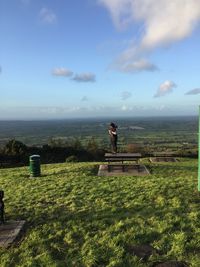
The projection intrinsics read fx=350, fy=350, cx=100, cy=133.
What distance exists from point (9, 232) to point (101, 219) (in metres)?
1.92

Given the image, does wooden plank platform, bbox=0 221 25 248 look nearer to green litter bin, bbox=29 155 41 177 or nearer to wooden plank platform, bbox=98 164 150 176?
green litter bin, bbox=29 155 41 177

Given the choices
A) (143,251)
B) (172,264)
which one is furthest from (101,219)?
(172,264)

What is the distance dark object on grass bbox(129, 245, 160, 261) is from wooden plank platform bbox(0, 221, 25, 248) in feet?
7.44

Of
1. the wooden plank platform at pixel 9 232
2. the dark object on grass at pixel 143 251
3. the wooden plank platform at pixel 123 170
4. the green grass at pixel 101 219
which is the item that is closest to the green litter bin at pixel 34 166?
the green grass at pixel 101 219

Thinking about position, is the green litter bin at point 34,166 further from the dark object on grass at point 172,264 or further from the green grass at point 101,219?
the dark object on grass at point 172,264

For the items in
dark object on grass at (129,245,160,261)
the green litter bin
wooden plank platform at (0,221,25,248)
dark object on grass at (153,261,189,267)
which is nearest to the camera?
dark object on grass at (153,261,189,267)

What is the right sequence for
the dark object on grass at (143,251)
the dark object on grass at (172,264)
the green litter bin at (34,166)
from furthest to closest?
the green litter bin at (34,166) < the dark object on grass at (143,251) < the dark object on grass at (172,264)

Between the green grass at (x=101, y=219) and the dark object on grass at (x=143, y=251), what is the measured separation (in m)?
0.11

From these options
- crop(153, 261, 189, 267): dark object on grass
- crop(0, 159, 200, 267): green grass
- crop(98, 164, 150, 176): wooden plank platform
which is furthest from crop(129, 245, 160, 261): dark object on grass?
crop(98, 164, 150, 176): wooden plank platform

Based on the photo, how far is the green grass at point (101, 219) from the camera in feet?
19.0

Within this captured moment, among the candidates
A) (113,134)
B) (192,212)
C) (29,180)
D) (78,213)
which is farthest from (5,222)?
(113,134)

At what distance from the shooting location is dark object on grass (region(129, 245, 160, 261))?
18.7 ft

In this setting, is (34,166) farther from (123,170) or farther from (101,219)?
(101,219)

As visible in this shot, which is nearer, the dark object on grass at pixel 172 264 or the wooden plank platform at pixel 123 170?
the dark object on grass at pixel 172 264
